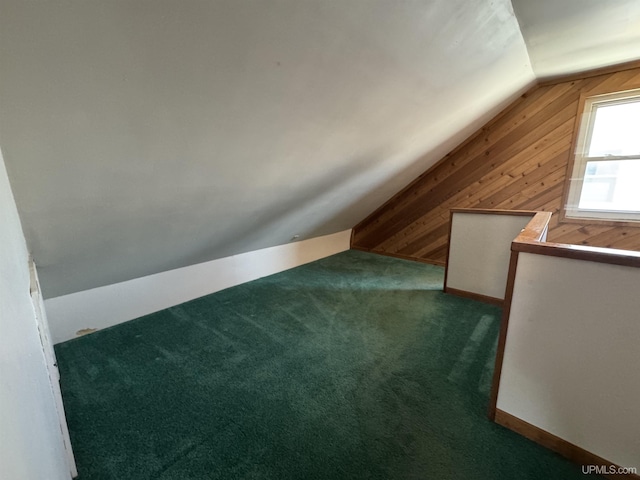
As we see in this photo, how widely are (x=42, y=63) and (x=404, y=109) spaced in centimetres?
189

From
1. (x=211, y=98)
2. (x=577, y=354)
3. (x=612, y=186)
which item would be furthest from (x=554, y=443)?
(x=612, y=186)

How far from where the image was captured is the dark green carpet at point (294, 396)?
4.11 feet

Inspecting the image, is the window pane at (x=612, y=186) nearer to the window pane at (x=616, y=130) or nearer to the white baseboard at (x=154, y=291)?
the window pane at (x=616, y=130)

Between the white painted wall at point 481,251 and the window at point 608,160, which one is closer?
the white painted wall at point 481,251

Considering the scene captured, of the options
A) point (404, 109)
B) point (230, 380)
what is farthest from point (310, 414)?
point (404, 109)

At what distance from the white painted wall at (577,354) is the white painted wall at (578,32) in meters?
1.45

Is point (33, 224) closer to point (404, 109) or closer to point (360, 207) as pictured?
point (404, 109)

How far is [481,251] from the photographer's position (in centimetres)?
285

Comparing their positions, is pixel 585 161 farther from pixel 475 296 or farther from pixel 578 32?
pixel 475 296

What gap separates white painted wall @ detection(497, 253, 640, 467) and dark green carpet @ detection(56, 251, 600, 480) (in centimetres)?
19

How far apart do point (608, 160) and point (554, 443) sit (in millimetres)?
3191

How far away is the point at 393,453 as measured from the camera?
129 cm

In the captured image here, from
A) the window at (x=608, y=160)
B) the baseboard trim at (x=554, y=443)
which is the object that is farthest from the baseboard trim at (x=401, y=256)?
the baseboard trim at (x=554, y=443)

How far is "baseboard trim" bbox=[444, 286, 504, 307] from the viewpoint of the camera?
110 inches
